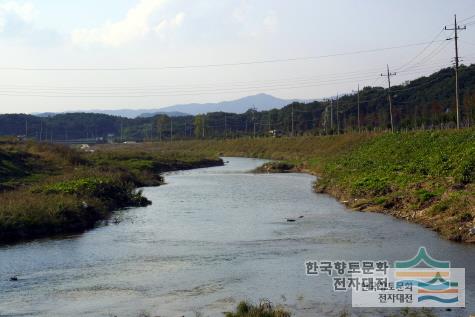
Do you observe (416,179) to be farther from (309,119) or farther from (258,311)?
(309,119)

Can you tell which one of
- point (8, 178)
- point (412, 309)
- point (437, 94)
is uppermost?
point (437, 94)

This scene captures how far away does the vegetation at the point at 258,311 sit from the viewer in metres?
12.9

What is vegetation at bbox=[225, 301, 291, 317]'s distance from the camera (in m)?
12.9

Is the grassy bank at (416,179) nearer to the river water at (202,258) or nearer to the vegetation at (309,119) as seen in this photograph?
the river water at (202,258)

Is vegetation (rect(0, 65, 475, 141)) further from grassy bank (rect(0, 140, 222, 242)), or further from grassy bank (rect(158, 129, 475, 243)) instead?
grassy bank (rect(0, 140, 222, 242))

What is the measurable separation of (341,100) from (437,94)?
34.4 meters

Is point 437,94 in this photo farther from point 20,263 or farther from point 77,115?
point 77,115

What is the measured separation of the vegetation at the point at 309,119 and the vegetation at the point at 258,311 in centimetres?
4193

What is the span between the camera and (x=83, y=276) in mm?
18203

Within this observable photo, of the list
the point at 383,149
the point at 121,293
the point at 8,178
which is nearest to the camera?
the point at 121,293

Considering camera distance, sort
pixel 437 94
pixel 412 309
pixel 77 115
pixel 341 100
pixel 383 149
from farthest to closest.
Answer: pixel 77 115, pixel 341 100, pixel 437 94, pixel 383 149, pixel 412 309

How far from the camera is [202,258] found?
20.5m

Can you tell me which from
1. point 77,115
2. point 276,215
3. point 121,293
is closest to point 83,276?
point 121,293

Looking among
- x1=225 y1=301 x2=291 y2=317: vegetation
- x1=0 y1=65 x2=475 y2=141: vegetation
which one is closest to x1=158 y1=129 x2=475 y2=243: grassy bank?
x1=0 y1=65 x2=475 y2=141: vegetation
